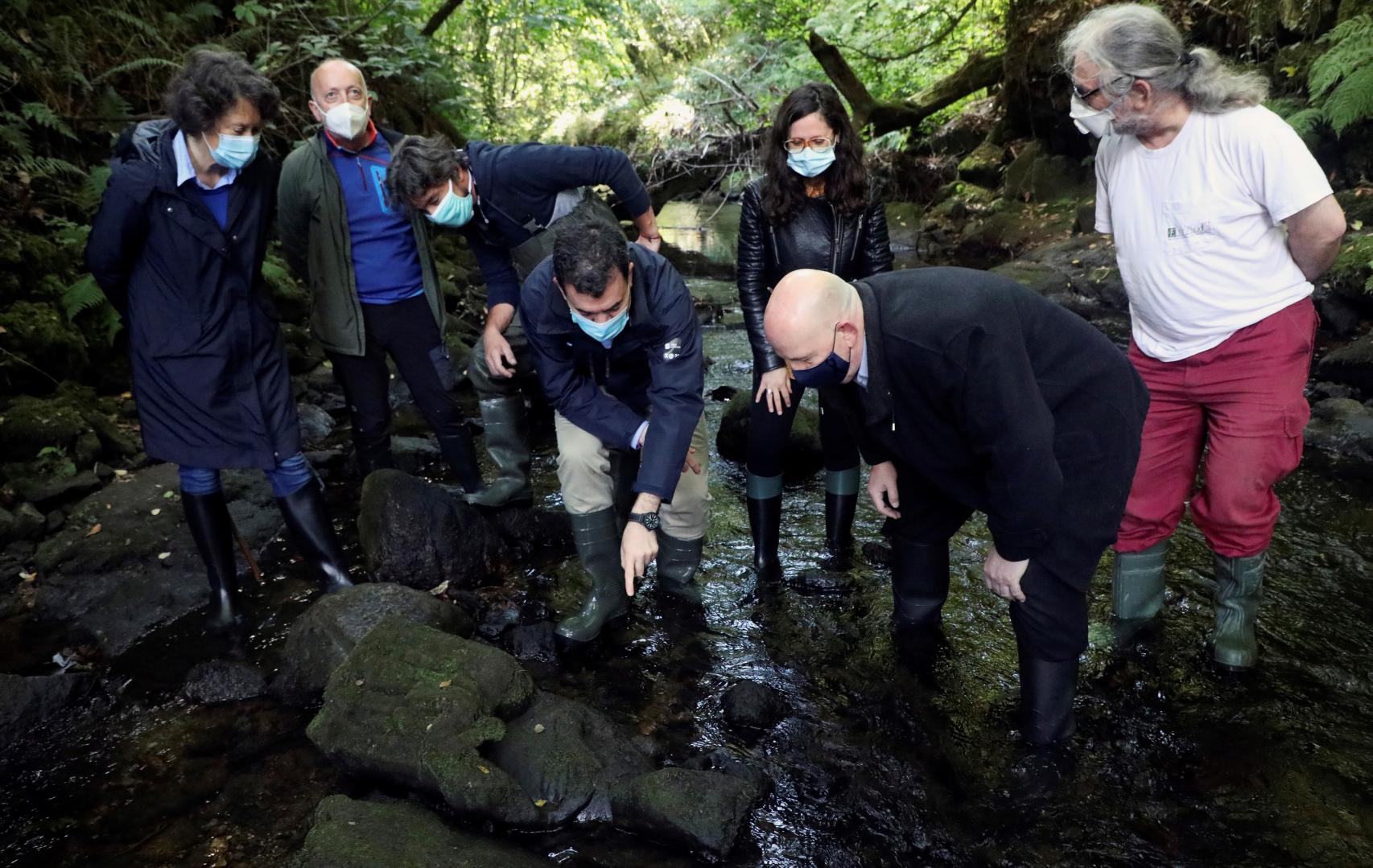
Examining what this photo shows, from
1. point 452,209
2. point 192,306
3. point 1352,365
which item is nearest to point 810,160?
point 452,209

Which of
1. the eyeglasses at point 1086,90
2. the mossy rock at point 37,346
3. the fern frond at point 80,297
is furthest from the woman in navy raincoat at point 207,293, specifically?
the eyeglasses at point 1086,90

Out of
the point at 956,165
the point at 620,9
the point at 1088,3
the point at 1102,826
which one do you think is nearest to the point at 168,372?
the point at 1102,826

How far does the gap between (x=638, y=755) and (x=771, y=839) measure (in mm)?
599

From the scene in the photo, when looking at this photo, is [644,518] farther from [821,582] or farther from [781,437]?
[821,582]

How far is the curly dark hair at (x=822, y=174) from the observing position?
384cm

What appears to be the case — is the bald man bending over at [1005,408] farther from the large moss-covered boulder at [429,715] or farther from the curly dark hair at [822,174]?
the large moss-covered boulder at [429,715]

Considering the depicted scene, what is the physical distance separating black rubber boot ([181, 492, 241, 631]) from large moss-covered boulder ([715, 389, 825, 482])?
3146mm

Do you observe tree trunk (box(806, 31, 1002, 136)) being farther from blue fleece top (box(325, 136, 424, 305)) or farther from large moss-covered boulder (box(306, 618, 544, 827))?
large moss-covered boulder (box(306, 618, 544, 827))

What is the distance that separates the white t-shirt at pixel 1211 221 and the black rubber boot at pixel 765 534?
1.90m

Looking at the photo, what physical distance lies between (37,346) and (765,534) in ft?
17.2

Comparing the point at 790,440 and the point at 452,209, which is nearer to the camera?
the point at 452,209

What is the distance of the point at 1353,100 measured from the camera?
742 centimetres

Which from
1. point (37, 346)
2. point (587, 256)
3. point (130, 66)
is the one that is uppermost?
point (130, 66)

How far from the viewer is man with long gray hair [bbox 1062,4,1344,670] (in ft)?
9.53
